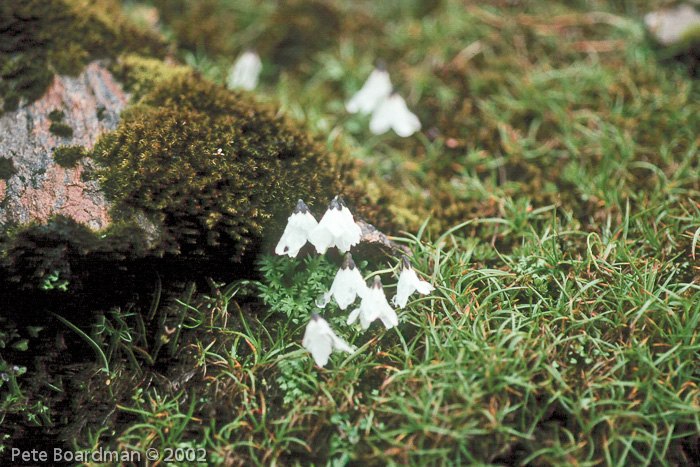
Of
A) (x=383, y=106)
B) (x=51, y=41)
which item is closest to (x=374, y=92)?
(x=383, y=106)

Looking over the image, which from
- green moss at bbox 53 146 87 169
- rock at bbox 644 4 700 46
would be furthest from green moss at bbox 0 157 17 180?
rock at bbox 644 4 700 46

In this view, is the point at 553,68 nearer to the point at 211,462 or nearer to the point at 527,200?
the point at 527,200

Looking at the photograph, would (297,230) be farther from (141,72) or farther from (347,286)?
(141,72)

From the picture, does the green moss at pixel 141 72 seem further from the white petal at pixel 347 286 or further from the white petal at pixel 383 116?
the white petal at pixel 347 286

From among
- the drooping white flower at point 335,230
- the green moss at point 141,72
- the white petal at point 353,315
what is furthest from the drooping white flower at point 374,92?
the white petal at point 353,315

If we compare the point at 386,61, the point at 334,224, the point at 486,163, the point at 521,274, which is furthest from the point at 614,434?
the point at 386,61

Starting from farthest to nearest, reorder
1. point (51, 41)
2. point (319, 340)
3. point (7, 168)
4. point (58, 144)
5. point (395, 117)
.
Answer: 1. point (395, 117)
2. point (51, 41)
3. point (58, 144)
4. point (7, 168)
5. point (319, 340)

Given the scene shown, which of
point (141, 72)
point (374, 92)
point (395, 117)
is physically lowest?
point (395, 117)
